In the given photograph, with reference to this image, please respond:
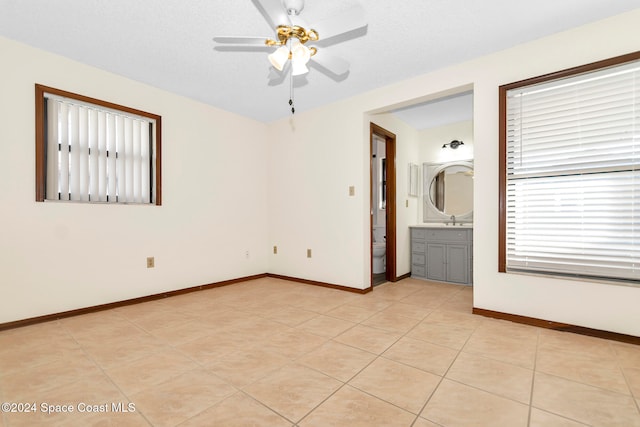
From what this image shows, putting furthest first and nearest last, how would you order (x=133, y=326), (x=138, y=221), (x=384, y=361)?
(x=138, y=221)
(x=133, y=326)
(x=384, y=361)

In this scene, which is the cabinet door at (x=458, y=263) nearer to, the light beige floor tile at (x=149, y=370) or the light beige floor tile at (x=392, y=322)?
the light beige floor tile at (x=392, y=322)

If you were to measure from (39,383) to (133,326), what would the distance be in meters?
0.88

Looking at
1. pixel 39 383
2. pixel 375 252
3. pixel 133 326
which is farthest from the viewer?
pixel 375 252

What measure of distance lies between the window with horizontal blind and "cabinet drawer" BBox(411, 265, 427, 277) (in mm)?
1862

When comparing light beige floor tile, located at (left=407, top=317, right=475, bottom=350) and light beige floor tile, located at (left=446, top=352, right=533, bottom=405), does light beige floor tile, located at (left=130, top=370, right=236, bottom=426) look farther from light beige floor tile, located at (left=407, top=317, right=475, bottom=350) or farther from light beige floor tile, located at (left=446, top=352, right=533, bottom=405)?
light beige floor tile, located at (left=407, top=317, right=475, bottom=350)

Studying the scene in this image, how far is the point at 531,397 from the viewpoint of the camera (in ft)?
5.10

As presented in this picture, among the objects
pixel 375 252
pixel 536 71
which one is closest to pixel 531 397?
pixel 536 71

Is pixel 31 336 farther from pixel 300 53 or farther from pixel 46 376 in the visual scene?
pixel 300 53

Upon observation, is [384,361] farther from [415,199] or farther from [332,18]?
[415,199]

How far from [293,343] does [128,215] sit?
7.60 ft

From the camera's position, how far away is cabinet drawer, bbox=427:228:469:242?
4.19m

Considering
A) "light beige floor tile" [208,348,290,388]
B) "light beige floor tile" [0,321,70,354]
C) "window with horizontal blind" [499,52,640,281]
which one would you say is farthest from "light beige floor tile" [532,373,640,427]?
"light beige floor tile" [0,321,70,354]

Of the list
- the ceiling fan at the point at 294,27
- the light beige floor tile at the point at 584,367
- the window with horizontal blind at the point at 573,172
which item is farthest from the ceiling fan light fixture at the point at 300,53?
the light beige floor tile at the point at 584,367

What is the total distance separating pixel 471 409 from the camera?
4.78ft
